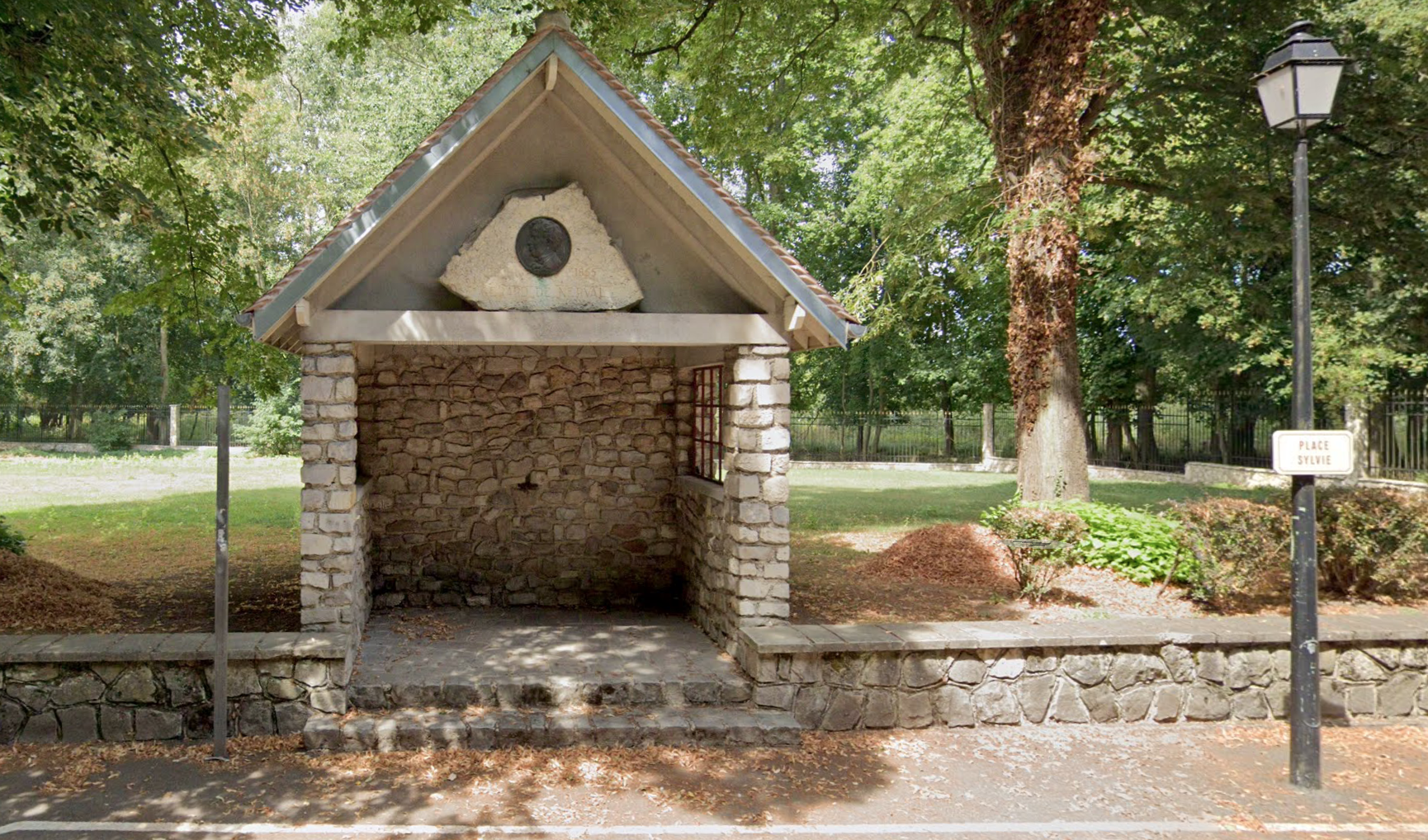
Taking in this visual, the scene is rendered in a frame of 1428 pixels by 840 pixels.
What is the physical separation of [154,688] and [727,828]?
4.01 m

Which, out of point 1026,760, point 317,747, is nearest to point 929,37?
point 1026,760

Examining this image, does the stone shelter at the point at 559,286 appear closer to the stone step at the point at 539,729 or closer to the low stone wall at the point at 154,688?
A: the low stone wall at the point at 154,688

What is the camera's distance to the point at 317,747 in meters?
6.22

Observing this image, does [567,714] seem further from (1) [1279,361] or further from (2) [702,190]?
(1) [1279,361]

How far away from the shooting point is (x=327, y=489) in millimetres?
6906

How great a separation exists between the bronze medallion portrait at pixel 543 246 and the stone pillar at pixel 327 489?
1.45 meters

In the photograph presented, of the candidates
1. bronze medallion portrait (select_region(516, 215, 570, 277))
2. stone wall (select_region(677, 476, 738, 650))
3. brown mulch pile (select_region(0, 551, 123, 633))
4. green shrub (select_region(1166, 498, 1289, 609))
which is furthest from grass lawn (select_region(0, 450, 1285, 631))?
bronze medallion portrait (select_region(516, 215, 570, 277))

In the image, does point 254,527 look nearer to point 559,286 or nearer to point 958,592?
point 559,286

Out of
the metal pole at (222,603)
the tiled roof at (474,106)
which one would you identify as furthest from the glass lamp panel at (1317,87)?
the metal pole at (222,603)

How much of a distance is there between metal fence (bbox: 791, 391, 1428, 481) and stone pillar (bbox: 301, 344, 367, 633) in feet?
46.1

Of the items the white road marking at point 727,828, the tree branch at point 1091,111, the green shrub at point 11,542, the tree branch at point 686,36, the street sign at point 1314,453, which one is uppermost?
the tree branch at point 686,36

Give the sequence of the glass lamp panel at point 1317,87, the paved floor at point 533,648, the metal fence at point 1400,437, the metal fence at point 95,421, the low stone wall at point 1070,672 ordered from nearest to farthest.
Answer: the glass lamp panel at point 1317,87
the low stone wall at point 1070,672
the paved floor at point 533,648
the metal fence at point 1400,437
the metal fence at point 95,421

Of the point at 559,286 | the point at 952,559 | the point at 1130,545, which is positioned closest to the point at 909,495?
the point at 952,559

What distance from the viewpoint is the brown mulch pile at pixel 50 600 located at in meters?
8.01
